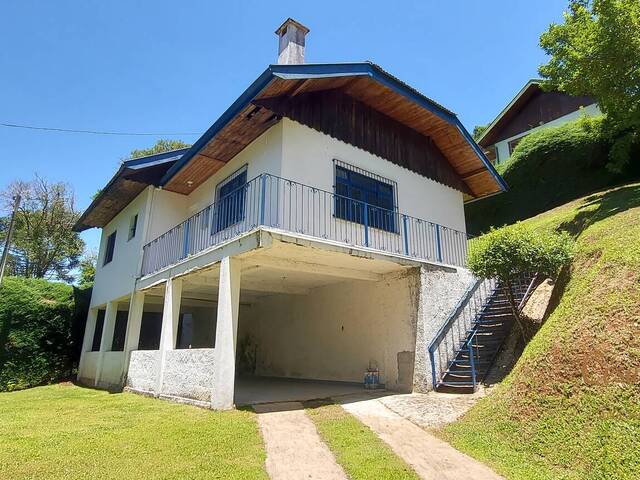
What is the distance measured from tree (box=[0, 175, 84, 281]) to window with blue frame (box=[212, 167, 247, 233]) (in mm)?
23634

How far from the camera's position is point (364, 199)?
1041 cm

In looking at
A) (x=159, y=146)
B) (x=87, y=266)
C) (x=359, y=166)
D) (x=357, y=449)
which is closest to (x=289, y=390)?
(x=357, y=449)

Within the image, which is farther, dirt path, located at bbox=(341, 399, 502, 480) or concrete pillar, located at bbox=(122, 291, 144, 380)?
concrete pillar, located at bbox=(122, 291, 144, 380)

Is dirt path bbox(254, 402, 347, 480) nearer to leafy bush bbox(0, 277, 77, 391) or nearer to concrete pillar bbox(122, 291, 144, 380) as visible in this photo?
concrete pillar bbox(122, 291, 144, 380)

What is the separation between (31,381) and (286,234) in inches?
472

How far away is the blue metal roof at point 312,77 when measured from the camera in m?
8.17

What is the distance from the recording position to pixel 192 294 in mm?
13398

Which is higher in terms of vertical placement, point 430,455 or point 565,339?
point 565,339

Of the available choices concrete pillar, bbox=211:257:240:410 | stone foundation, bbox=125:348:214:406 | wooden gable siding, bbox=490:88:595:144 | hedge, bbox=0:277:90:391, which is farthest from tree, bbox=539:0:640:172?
hedge, bbox=0:277:90:391

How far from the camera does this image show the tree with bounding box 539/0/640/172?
1067cm

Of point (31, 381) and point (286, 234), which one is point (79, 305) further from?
point (286, 234)

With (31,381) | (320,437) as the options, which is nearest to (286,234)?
(320,437)

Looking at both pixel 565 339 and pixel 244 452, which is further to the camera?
pixel 565 339

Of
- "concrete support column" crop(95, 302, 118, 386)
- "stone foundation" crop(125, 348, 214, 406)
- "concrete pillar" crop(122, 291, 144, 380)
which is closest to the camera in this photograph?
"stone foundation" crop(125, 348, 214, 406)
